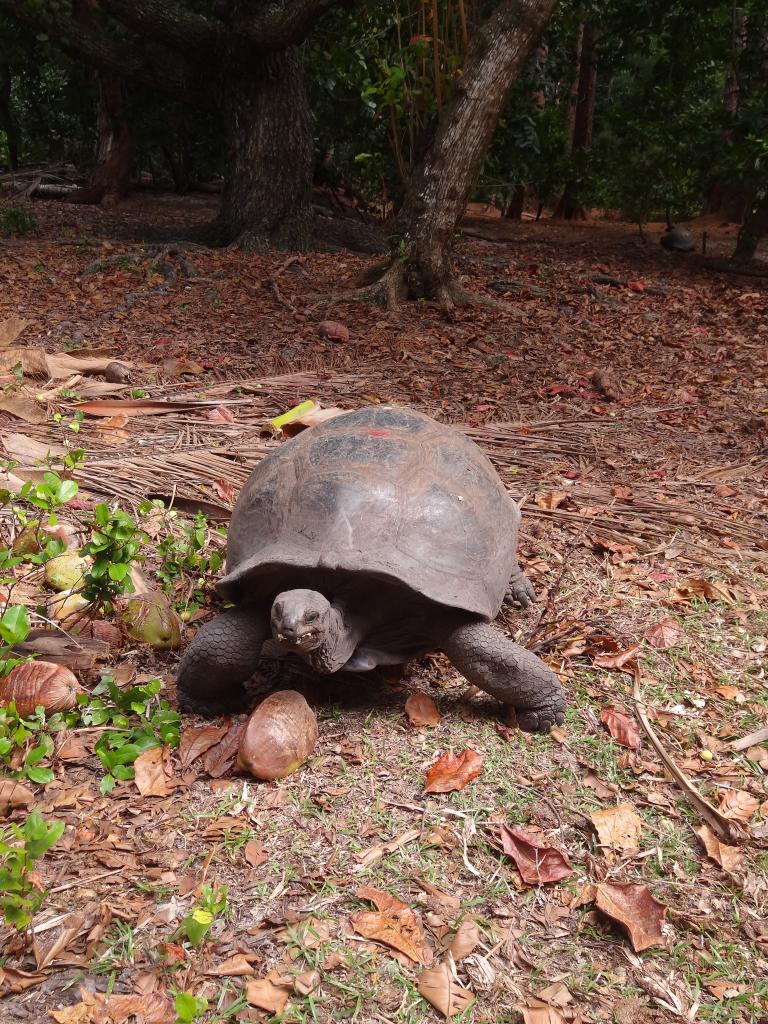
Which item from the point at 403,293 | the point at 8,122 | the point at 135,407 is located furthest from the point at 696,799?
the point at 8,122

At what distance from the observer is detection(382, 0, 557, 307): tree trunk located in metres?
6.52

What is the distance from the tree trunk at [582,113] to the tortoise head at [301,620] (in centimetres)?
1315

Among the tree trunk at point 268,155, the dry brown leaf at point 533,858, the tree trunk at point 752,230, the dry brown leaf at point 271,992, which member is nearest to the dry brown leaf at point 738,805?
the dry brown leaf at point 533,858

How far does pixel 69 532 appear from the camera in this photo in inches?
128

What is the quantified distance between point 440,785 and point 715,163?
30.5 feet

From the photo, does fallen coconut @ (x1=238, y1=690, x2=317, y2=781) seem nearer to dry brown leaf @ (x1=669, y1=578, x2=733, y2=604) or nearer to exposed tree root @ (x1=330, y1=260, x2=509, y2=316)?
dry brown leaf @ (x1=669, y1=578, x2=733, y2=604)

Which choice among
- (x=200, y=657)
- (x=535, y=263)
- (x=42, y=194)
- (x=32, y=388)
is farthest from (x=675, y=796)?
(x=42, y=194)

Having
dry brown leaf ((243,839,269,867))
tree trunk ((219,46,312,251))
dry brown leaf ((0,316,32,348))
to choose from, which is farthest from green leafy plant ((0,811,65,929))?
tree trunk ((219,46,312,251))

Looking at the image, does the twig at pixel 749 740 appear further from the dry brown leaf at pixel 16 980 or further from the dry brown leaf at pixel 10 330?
the dry brown leaf at pixel 10 330

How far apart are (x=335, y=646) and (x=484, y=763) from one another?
0.58m

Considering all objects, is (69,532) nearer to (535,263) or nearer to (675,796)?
(675,796)

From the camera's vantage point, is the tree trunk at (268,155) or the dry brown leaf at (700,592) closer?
the dry brown leaf at (700,592)

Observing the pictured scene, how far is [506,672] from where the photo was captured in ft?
8.23

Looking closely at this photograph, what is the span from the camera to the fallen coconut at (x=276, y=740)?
228 cm
